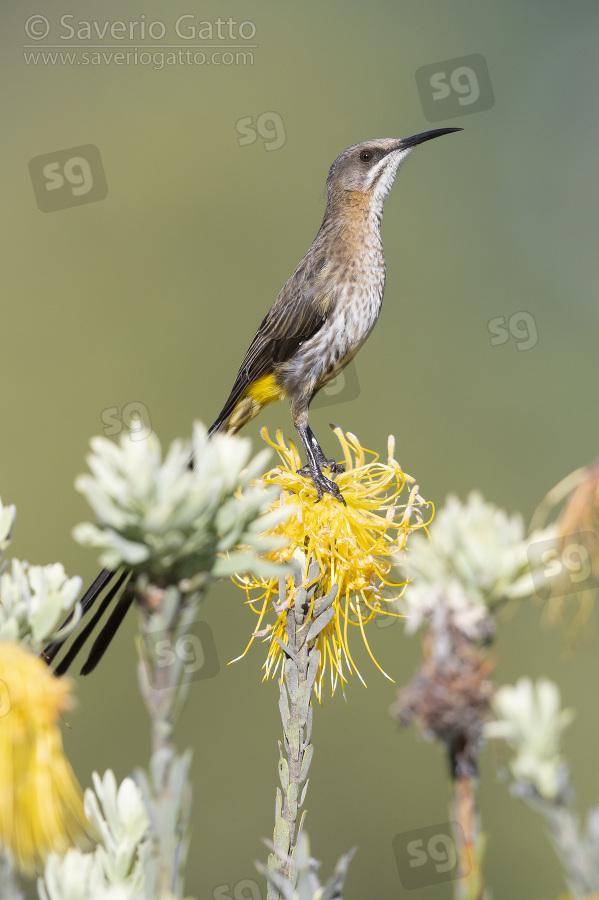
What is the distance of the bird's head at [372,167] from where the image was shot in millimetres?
4508

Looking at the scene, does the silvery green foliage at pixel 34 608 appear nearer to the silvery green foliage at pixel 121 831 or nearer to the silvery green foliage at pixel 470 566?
the silvery green foliage at pixel 121 831

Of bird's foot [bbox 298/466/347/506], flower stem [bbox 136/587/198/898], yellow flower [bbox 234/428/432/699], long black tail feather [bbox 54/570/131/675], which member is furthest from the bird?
flower stem [bbox 136/587/198/898]

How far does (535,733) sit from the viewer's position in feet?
2.03

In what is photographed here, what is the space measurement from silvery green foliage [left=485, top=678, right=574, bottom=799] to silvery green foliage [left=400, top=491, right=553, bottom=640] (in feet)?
0.18

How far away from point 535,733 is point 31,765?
15.1 inches

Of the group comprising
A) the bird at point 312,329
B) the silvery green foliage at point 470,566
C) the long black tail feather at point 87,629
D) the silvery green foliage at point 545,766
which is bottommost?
the silvery green foliage at point 545,766

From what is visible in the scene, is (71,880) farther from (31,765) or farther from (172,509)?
(172,509)

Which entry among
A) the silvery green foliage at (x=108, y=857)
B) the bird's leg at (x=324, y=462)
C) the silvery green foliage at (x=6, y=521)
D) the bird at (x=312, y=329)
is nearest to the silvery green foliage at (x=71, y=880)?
the silvery green foliage at (x=108, y=857)

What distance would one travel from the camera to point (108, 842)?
904 mm

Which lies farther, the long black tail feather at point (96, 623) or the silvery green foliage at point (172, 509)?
the long black tail feather at point (96, 623)

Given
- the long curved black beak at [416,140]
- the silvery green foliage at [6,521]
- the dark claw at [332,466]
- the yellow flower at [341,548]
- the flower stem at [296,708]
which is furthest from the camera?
the long curved black beak at [416,140]

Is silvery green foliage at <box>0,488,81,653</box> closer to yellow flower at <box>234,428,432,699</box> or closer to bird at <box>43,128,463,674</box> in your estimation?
yellow flower at <box>234,428,432,699</box>

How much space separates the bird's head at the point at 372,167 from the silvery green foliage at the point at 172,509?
13.0 ft

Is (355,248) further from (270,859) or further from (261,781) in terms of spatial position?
(261,781)
